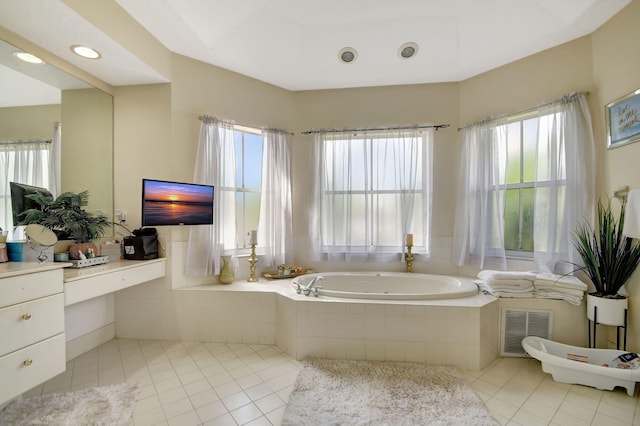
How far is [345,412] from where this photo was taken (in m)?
1.58

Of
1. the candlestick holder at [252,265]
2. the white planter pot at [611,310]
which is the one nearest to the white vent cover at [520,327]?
the white planter pot at [611,310]

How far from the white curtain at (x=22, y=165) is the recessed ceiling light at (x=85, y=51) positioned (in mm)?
702

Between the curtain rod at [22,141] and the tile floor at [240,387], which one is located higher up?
the curtain rod at [22,141]

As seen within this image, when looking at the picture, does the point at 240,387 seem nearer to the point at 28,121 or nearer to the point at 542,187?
the point at 28,121

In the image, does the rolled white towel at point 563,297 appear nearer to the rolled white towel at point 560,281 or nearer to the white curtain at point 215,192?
the rolled white towel at point 560,281

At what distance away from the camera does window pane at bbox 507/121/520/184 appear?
2.65m

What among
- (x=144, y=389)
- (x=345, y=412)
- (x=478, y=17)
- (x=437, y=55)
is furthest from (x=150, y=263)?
(x=478, y=17)

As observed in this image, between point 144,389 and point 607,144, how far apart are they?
3734 mm

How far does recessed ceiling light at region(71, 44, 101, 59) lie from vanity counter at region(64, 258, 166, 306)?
1573mm

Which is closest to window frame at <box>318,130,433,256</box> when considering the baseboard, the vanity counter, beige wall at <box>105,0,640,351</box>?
beige wall at <box>105,0,640,351</box>

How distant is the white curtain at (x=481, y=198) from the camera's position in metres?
2.66

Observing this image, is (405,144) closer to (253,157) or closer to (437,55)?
(437,55)

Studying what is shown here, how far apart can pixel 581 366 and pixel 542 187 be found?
1.42 meters

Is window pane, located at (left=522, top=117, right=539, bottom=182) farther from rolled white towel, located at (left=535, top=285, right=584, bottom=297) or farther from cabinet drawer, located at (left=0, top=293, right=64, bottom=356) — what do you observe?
cabinet drawer, located at (left=0, top=293, right=64, bottom=356)
